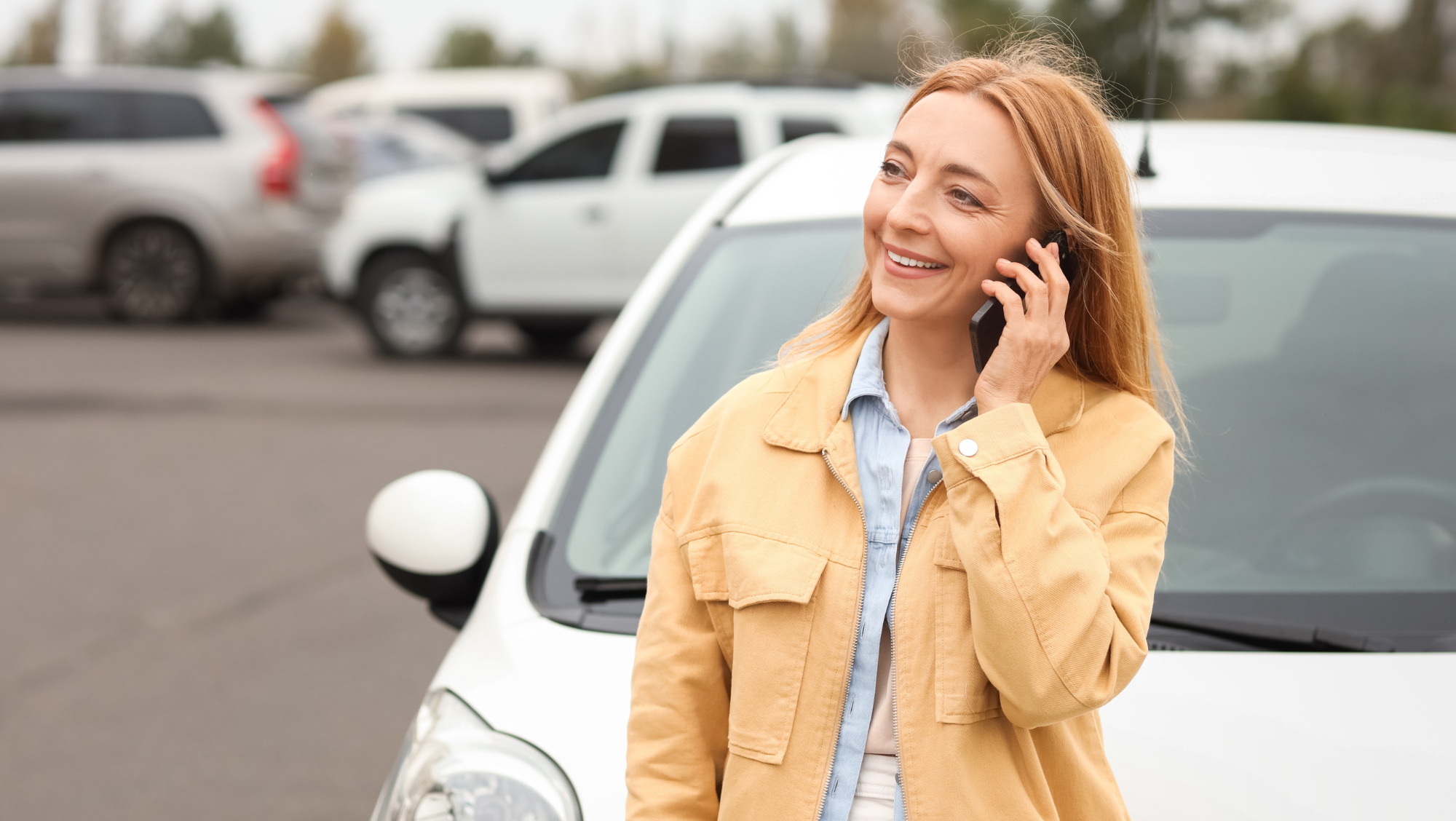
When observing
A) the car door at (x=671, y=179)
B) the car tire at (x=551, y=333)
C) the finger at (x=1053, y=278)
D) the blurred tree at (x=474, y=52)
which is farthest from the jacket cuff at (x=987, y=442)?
the blurred tree at (x=474, y=52)

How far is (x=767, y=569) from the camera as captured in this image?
1392mm

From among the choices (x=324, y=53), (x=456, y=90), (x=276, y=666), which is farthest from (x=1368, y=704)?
(x=324, y=53)

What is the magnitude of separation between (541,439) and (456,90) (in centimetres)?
1265

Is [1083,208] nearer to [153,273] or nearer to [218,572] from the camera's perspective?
[218,572]

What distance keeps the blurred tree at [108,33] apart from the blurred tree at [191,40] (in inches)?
365

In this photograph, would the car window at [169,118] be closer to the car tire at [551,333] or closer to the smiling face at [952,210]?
the car tire at [551,333]

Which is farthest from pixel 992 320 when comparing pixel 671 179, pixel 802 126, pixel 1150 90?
pixel 671 179

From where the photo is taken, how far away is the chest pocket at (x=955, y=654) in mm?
1349

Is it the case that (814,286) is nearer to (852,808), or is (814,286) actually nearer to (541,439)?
(852,808)

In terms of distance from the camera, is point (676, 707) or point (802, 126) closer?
point (676, 707)

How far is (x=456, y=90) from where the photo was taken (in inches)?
784

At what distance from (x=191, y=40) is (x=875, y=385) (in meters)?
54.6

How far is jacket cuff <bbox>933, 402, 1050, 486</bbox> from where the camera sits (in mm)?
1317

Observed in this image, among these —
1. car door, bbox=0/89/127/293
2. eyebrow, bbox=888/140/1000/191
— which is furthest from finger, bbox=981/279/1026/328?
car door, bbox=0/89/127/293
